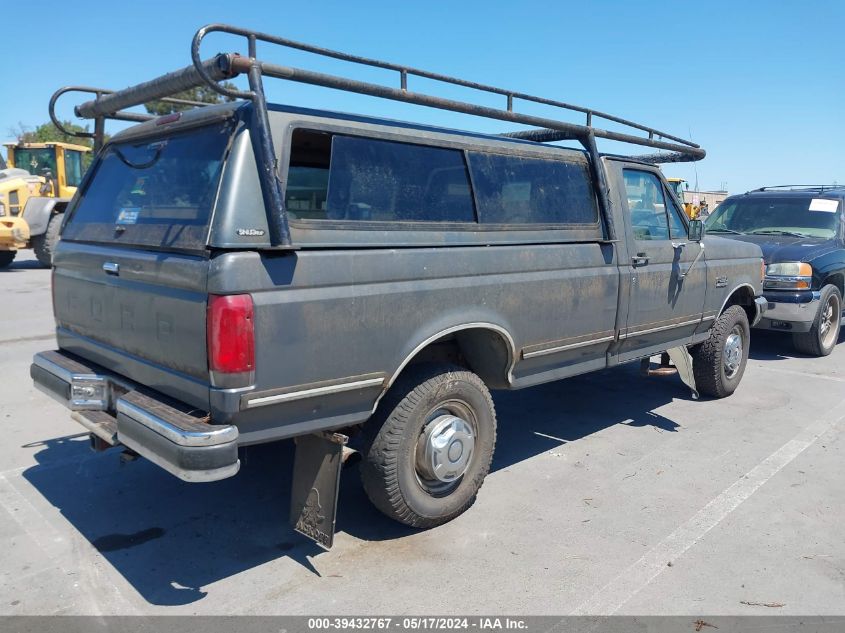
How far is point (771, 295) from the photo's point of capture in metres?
8.32

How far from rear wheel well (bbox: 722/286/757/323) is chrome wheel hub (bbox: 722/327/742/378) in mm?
272

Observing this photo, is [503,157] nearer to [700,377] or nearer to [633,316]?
[633,316]

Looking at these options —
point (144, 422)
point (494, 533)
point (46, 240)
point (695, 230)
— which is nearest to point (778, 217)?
point (695, 230)

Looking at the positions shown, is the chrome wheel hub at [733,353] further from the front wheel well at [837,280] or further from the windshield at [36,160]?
the windshield at [36,160]

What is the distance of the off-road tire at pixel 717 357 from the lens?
6.35 m

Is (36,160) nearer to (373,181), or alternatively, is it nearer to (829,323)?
(373,181)

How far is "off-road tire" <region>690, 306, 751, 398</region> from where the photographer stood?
6.35 m

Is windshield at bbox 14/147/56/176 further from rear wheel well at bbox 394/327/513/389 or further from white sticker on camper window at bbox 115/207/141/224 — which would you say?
rear wheel well at bbox 394/327/513/389

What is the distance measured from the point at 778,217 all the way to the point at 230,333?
8.78 m

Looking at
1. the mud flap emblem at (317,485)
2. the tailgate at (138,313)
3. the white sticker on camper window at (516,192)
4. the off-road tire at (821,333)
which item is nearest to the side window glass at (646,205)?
the white sticker on camper window at (516,192)

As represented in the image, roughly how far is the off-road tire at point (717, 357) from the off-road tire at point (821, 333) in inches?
95.1

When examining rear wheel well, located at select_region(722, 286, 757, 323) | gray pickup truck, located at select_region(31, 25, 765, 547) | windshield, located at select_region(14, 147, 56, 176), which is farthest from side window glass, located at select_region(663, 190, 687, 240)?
windshield, located at select_region(14, 147, 56, 176)

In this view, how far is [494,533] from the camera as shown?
391cm
